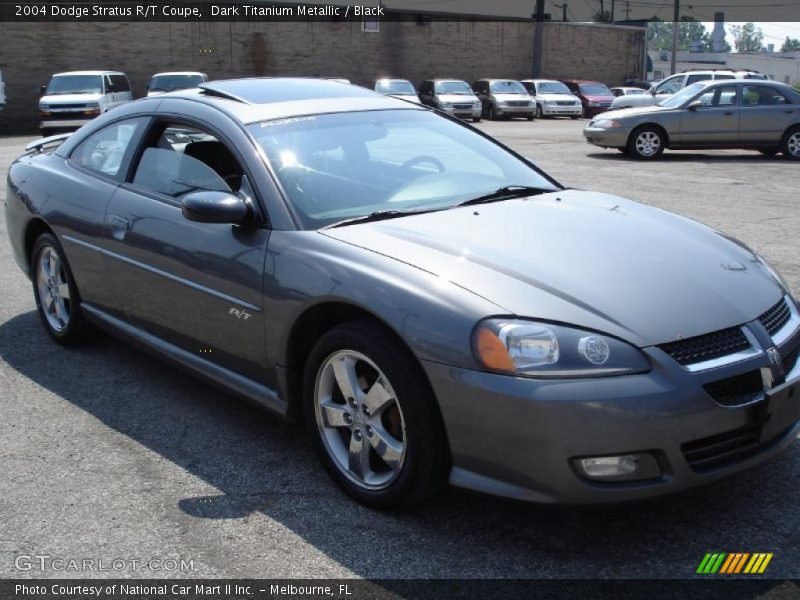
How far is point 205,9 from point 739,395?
38383mm

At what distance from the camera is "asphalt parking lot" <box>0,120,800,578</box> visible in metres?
3.08

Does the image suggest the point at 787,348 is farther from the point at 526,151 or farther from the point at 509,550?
the point at 526,151

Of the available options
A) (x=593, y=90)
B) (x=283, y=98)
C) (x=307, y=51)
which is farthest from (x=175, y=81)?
(x=283, y=98)

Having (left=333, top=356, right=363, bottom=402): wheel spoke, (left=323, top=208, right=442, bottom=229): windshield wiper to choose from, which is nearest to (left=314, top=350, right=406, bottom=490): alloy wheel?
(left=333, top=356, right=363, bottom=402): wheel spoke

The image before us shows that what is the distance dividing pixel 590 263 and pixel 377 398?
926 mm

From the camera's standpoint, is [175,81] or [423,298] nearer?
[423,298]

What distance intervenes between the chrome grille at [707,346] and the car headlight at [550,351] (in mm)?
132

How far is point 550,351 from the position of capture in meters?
2.95

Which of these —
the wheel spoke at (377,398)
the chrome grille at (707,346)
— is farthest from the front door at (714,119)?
the wheel spoke at (377,398)

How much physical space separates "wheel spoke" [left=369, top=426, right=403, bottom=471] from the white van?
22.0 metres

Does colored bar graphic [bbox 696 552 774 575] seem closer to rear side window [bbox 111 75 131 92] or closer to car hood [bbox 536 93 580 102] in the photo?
rear side window [bbox 111 75 131 92]

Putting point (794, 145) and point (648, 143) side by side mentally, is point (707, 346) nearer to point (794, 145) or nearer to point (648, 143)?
point (648, 143)

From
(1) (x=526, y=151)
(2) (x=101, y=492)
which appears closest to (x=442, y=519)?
(2) (x=101, y=492)

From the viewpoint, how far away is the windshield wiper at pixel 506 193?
163 inches
